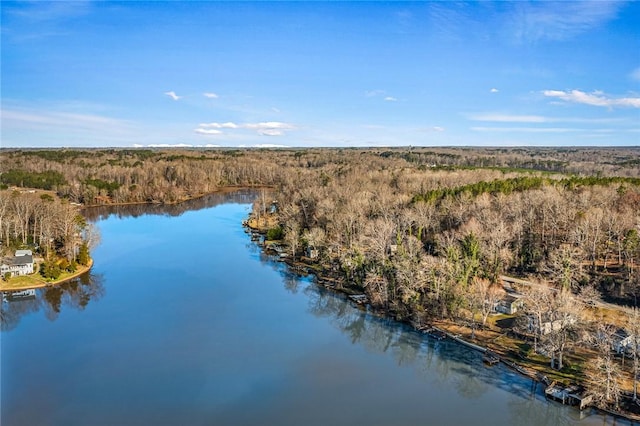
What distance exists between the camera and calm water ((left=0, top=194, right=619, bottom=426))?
2055 cm

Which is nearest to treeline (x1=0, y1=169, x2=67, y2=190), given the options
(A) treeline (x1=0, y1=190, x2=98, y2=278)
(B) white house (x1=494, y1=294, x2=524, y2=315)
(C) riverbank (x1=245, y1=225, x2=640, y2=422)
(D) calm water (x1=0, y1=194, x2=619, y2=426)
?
(A) treeline (x1=0, y1=190, x2=98, y2=278)

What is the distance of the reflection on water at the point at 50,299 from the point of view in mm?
31703

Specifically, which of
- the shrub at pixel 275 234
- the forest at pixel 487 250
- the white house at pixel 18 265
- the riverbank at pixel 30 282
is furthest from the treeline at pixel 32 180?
the riverbank at pixel 30 282

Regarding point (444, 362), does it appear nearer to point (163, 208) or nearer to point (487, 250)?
point (487, 250)

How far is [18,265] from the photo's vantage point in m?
38.2

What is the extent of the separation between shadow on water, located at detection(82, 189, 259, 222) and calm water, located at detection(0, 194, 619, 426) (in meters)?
36.0

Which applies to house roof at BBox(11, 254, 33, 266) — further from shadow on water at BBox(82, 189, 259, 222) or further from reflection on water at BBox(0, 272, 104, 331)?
shadow on water at BBox(82, 189, 259, 222)

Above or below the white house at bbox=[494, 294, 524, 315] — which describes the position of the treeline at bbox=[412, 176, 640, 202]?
above

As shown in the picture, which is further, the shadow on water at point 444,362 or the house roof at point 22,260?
the house roof at point 22,260

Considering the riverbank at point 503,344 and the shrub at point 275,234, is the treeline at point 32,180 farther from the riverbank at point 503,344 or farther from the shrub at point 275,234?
the riverbank at point 503,344

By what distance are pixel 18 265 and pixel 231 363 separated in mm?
24395

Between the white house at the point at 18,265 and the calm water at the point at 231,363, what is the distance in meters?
4.12

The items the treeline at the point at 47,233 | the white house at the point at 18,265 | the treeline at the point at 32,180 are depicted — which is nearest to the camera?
the white house at the point at 18,265

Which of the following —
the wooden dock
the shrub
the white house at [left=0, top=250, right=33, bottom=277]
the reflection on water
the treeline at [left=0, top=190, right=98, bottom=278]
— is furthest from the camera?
the shrub
